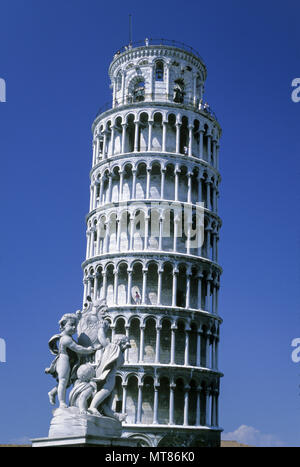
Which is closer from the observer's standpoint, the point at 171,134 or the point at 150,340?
the point at 150,340

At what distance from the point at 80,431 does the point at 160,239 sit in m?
36.2

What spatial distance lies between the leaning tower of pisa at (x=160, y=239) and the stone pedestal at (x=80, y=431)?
105 ft

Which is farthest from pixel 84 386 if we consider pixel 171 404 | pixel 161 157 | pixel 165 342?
pixel 161 157

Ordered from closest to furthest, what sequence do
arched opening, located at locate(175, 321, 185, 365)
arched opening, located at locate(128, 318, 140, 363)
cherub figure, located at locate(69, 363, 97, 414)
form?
cherub figure, located at locate(69, 363, 97, 414)
arched opening, located at locate(128, 318, 140, 363)
arched opening, located at locate(175, 321, 185, 365)

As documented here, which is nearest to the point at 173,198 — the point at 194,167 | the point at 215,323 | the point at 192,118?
the point at 194,167

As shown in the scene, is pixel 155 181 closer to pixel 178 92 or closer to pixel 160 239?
pixel 160 239

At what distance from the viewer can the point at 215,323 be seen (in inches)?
2074

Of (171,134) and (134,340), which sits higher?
(171,134)

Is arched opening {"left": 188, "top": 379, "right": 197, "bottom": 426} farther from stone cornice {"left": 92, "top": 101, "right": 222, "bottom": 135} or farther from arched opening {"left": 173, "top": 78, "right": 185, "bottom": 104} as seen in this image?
arched opening {"left": 173, "top": 78, "right": 185, "bottom": 104}

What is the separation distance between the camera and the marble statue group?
15805 mm

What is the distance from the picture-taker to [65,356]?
53.1 feet

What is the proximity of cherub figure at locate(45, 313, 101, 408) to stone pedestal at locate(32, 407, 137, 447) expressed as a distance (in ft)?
1.84

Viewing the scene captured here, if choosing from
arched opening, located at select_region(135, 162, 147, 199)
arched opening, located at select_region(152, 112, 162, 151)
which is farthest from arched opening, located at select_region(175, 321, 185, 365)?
arched opening, located at select_region(152, 112, 162, 151)
